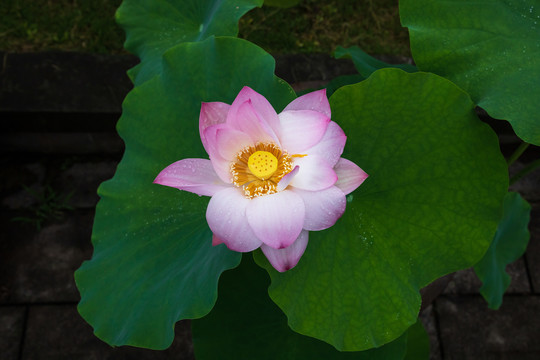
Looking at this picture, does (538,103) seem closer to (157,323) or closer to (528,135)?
(528,135)

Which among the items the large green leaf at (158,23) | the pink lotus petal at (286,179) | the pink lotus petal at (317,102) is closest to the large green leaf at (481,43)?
the pink lotus petal at (317,102)

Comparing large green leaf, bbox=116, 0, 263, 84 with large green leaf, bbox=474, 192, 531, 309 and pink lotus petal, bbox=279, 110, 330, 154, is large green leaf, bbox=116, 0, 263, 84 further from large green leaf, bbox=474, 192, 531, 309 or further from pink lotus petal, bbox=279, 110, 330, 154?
large green leaf, bbox=474, 192, 531, 309

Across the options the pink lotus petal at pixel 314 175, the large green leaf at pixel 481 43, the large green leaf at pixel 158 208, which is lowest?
the large green leaf at pixel 158 208

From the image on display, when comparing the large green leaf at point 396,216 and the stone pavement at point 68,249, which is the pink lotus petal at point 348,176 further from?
the stone pavement at point 68,249

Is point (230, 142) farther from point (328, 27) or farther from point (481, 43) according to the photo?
point (328, 27)

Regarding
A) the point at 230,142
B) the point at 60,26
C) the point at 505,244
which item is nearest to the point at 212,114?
the point at 230,142

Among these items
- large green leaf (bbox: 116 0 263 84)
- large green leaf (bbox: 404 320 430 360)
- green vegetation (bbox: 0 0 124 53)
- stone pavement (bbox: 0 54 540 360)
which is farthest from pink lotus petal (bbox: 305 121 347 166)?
green vegetation (bbox: 0 0 124 53)

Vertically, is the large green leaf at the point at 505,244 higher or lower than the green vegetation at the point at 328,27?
lower
